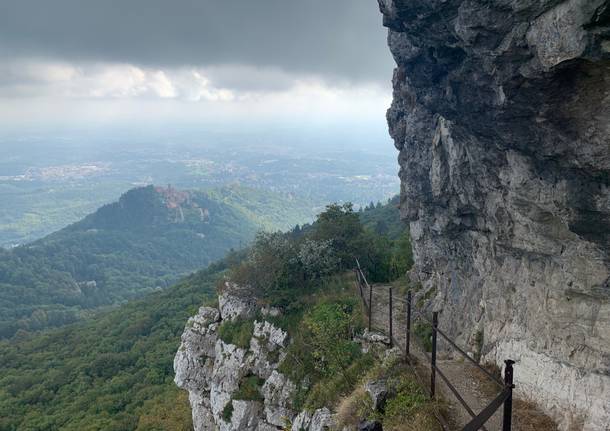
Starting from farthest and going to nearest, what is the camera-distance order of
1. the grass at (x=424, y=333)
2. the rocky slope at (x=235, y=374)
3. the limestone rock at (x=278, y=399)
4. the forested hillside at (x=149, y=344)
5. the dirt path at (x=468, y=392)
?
the forested hillside at (x=149, y=344)
the rocky slope at (x=235, y=374)
the limestone rock at (x=278, y=399)
the grass at (x=424, y=333)
the dirt path at (x=468, y=392)

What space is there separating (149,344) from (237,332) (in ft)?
146

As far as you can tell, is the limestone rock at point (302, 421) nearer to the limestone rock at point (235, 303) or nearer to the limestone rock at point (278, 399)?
the limestone rock at point (278, 399)

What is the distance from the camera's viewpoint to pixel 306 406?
14383 millimetres

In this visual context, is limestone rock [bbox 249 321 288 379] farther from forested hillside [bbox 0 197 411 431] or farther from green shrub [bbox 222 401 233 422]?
green shrub [bbox 222 401 233 422]

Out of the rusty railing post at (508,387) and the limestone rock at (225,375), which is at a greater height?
the rusty railing post at (508,387)

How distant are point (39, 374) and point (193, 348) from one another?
4585 cm

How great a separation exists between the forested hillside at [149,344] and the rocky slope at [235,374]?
97 centimetres

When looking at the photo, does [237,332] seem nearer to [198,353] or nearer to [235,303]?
[235,303]

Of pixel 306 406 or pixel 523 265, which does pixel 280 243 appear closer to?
pixel 306 406

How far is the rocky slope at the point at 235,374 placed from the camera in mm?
16141

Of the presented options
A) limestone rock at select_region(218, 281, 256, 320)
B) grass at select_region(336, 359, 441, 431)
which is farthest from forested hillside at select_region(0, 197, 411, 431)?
grass at select_region(336, 359, 441, 431)

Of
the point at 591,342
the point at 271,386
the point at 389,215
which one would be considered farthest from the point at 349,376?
the point at 389,215

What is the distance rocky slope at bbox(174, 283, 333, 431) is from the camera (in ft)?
53.0

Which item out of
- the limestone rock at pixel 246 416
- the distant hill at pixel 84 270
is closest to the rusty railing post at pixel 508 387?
the limestone rock at pixel 246 416
